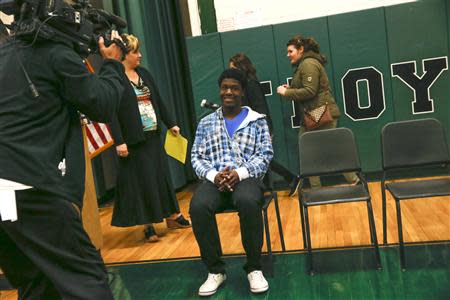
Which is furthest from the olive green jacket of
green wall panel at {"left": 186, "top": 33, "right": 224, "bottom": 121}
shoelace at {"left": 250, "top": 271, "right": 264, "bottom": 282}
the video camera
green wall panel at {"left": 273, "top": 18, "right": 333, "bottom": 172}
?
the video camera

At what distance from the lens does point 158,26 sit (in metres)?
5.42

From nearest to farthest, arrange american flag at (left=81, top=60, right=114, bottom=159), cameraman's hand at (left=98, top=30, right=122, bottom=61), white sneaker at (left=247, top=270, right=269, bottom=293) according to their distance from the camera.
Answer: cameraman's hand at (left=98, top=30, right=122, bottom=61) → white sneaker at (left=247, top=270, right=269, bottom=293) → american flag at (left=81, top=60, right=114, bottom=159)

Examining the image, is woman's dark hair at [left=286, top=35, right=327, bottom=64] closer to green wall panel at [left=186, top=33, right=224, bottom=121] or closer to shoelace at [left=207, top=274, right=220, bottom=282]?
green wall panel at [left=186, top=33, right=224, bottom=121]

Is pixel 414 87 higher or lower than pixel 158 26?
lower

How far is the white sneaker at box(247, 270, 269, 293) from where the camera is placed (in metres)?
2.60

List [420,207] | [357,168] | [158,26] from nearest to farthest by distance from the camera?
[357,168] < [420,207] < [158,26]

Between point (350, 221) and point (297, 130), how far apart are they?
1617mm

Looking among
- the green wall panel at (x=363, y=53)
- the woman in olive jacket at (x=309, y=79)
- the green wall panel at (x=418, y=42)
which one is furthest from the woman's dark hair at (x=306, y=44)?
the green wall panel at (x=418, y=42)

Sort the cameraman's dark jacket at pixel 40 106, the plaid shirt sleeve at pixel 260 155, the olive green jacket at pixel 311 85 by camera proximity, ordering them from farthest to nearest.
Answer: the olive green jacket at pixel 311 85
the plaid shirt sleeve at pixel 260 155
the cameraman's dark jacket at pixel 40 106

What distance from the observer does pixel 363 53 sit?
15.9 ft

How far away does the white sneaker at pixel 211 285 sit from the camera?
2.64 metres

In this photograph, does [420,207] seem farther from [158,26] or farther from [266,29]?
[158,26]

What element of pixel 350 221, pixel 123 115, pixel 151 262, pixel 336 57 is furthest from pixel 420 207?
pixel 123 115

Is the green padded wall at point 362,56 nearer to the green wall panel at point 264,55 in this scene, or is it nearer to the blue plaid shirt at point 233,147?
the green wall panel at point 264,55
